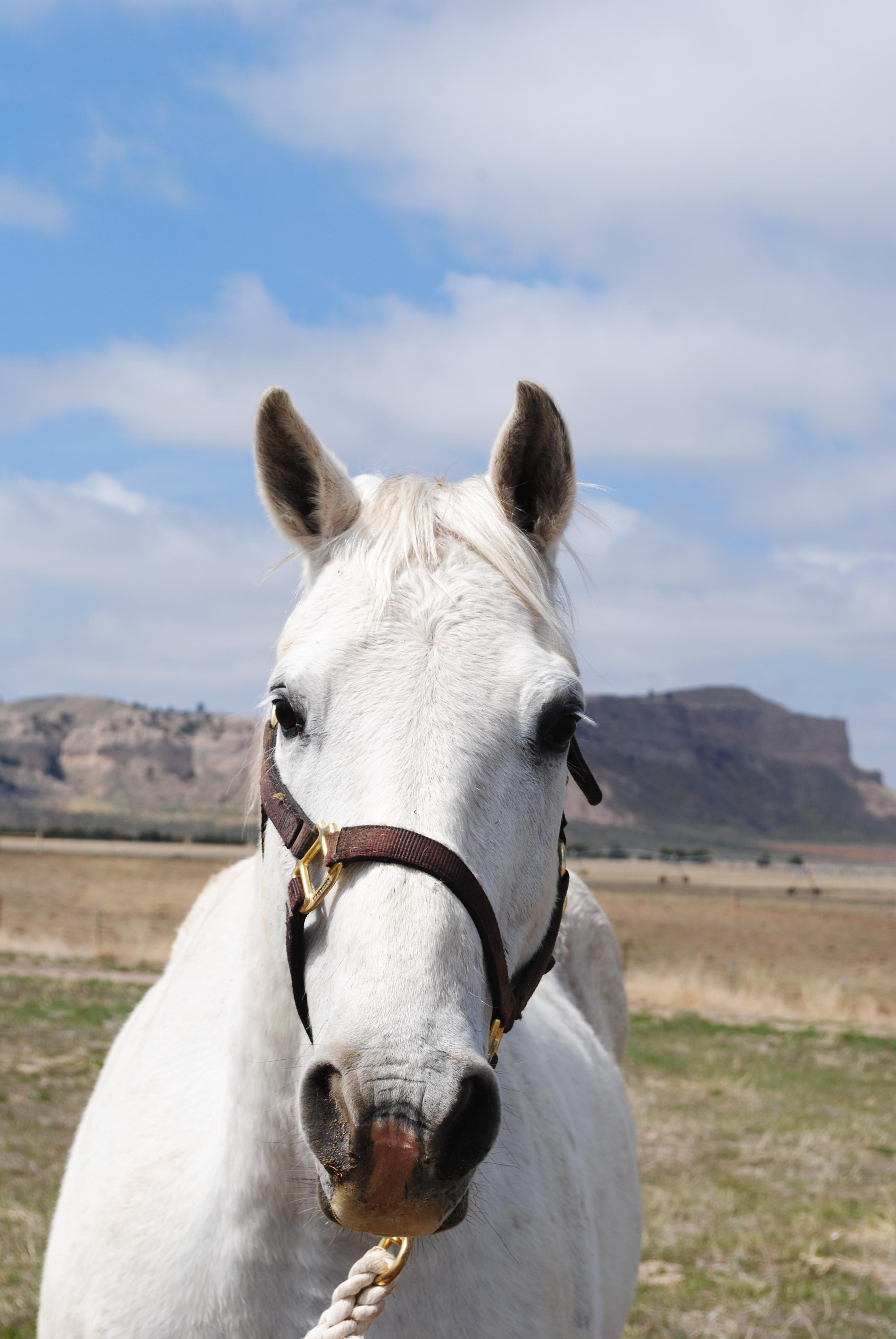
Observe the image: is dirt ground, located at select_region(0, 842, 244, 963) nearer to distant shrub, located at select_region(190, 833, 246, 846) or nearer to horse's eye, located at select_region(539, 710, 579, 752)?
distant shrub, located at select_region(190, 833, 246, 846)

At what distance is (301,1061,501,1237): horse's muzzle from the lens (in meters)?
1.56

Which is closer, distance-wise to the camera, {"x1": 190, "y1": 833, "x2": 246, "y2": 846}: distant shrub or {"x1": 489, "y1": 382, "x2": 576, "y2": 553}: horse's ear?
{"x1": 489, "y1": 382, "x2": 576, "y2": 553}: horse's ear

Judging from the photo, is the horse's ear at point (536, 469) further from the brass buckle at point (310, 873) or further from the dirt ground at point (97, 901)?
the dirt ground at point (97, 901)

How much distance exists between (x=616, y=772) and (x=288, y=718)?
504 feet

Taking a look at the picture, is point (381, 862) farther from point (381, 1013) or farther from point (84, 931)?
point (84, 931)

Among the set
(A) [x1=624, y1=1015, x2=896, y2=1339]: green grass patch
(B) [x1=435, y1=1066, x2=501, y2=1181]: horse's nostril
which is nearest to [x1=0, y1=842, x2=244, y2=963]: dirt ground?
(A) [x1=624, y1=1015, x2=896, y2=1339]: green grass patch

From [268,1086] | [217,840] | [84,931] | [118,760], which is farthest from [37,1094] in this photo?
[118,760]

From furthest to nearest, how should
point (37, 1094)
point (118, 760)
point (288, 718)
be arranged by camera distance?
point (118, 760), point (37, 1094), point (288, 718)

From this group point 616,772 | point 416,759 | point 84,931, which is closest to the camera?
point 416,759

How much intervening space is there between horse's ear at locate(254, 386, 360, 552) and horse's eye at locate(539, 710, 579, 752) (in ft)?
2.38

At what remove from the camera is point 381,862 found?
1.78 m

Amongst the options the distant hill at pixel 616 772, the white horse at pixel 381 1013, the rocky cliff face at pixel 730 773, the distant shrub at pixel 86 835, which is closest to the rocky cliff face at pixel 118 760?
the distant hill at pixel 616 772

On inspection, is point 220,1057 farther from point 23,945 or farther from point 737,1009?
point 23,945

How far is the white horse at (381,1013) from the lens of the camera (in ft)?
5.37
